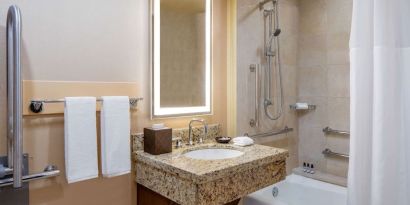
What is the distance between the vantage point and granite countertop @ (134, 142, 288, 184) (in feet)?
4.39

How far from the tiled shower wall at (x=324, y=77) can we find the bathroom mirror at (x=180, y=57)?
1249mm

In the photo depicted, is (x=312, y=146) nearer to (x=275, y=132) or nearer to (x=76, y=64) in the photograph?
(x=275, y=132)

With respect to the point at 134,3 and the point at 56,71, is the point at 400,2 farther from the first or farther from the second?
the point at 56,71

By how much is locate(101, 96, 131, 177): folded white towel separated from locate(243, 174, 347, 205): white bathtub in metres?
1.11

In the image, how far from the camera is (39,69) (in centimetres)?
137

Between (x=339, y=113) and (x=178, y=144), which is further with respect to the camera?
(x=339, y=113)

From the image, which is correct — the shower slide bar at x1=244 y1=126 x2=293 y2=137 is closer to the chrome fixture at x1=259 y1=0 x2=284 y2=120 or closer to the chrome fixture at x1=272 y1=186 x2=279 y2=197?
the chrome fixture at x1=259 y1=0 x2=284 y2=120

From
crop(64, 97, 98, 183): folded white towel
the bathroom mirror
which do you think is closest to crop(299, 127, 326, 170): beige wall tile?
the bathroom mirror

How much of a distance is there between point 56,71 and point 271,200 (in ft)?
5.48

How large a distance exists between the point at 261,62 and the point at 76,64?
1511 millimetres

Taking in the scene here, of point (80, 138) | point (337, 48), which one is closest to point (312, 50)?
point (337, 48)

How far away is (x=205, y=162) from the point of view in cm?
149

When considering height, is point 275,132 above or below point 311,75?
below

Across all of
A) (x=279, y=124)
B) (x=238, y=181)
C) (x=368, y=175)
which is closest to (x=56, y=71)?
(x=238, y=181)
